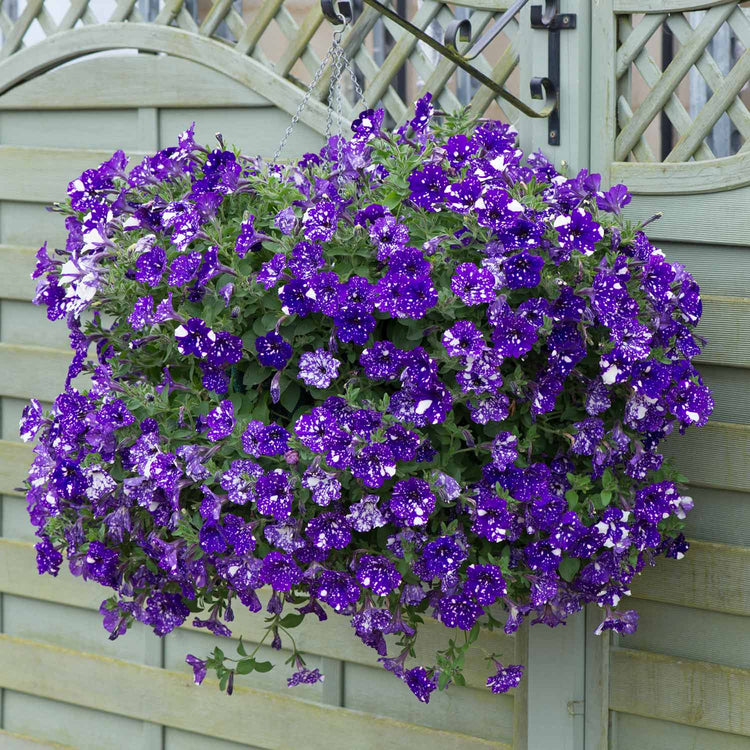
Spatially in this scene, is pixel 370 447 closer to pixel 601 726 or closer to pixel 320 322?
pixel 320 322

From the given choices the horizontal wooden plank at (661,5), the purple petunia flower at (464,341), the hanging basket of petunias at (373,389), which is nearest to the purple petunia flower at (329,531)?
the hanging basket of petunias at (373,389)

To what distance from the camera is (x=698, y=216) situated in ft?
5.81

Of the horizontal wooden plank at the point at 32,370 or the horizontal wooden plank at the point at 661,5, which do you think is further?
the horizontal wooden plank at the point at 32,370

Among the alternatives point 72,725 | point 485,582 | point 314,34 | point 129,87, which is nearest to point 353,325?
point 485,582

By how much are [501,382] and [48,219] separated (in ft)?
4.66

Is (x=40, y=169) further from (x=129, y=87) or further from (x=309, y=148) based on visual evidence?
(x=309, y=148)

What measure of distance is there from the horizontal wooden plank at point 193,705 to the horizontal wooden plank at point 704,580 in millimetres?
469

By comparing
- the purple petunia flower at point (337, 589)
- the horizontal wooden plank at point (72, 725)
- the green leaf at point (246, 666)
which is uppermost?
the purple petunia flower at point (337, 589)

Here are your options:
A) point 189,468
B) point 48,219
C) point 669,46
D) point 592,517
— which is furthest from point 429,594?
point 669,46

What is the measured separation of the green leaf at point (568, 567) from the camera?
5.10 ft

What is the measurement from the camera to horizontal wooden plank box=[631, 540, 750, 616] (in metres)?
1.82

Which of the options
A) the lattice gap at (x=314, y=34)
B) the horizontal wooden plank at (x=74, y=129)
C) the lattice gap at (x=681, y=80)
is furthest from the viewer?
the horizontal wooden plank at (x=74, y=129)

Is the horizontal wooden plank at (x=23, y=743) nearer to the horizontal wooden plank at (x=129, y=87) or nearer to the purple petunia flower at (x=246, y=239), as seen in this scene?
the horizontal wooden plank at (x=129, y=87)

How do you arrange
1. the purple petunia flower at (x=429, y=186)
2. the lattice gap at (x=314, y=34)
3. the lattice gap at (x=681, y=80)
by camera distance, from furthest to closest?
the lattice gap at (x=314, y=34) → the lattice gap at (x=681, y=80) → the purple petunia flower at (x=429, y=186)
